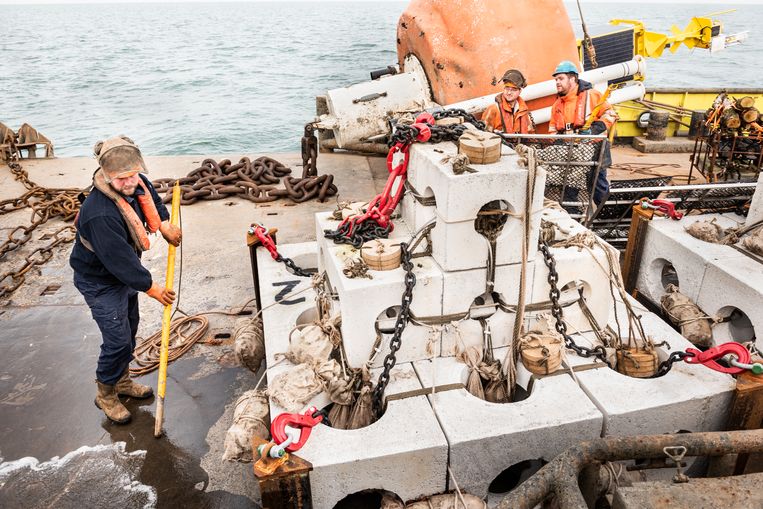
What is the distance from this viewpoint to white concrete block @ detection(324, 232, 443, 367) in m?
3.51

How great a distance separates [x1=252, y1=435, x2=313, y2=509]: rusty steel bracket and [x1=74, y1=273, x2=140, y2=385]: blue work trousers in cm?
166

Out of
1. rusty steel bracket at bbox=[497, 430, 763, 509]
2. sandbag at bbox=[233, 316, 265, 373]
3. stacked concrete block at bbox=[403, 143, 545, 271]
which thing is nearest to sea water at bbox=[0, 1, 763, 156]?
sandbag at bbox=[233, 316, 265, 373]

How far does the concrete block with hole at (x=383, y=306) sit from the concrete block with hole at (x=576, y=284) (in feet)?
2.45

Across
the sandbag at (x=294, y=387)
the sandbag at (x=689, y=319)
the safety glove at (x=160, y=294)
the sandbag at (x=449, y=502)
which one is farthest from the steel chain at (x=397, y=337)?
the sandbag at (x=689, y=319)

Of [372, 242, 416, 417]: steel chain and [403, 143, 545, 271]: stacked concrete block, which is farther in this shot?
[372, 242, 416, 417]: steel chain

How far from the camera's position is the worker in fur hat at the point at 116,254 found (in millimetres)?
3625

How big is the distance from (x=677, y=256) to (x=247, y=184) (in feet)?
21.7

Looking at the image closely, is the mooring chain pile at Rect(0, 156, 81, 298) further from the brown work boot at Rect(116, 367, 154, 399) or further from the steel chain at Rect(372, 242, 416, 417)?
the steel chain at Rect(372, 242, 416, 417)

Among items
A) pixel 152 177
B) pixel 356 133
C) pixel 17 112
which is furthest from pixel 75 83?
pixel 356 133

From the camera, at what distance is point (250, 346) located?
14.5 feet

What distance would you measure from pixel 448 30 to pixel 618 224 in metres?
3.98

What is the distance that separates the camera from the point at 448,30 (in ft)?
27.0

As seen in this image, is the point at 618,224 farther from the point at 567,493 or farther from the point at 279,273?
the point at 567,493

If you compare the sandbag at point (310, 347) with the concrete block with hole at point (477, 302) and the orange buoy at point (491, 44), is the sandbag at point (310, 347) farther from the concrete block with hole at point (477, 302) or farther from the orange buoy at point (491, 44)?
the orange buoy at point (491, 44)
